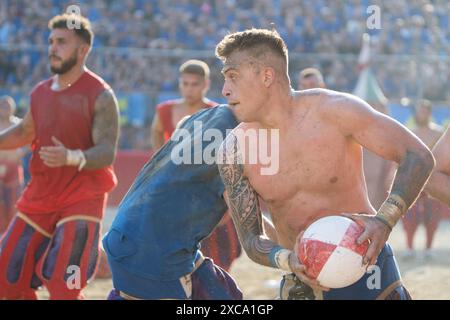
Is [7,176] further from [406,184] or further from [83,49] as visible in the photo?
[406,184]

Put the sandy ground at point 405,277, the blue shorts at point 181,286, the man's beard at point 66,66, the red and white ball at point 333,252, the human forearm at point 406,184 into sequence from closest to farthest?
the red and white ball at point 333,252, the human forearm at point 406,184, the blue shorts at point 181,286, the man's beard at point 66,66, the sandy ground at point 405,277

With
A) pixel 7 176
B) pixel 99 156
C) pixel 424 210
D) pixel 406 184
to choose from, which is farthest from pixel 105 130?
pixel 424 210

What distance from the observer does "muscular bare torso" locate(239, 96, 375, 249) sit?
13.4 ft

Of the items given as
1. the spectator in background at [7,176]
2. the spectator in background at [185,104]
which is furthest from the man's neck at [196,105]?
the spectator in background at [7,176]

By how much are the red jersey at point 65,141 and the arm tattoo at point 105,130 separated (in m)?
0.05

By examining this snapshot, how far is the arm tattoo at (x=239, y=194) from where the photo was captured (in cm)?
417

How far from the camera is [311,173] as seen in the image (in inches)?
163

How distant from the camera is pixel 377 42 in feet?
55.8

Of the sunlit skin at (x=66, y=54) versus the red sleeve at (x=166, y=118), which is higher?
the sunlit skin at (x=66, y=54)

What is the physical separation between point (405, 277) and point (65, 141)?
4487 millimetres

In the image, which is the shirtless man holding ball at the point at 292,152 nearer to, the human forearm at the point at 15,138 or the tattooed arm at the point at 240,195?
the tattooed arm at the point at 240,195

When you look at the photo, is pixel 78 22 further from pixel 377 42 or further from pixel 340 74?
pixel 377 42

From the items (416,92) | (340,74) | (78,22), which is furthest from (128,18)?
(78,22)

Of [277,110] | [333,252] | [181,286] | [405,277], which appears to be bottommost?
[405,277]
